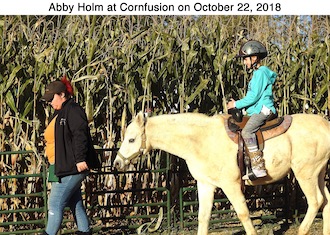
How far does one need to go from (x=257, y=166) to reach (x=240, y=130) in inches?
17.8

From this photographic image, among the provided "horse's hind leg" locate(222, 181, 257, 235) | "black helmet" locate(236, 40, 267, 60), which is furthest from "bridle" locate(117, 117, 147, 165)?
"black helmet" locate(236, 40, 267, 60)

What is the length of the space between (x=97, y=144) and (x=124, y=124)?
1.59 feet

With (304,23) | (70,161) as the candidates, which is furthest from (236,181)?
(304,23)

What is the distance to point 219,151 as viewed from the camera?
7578mm

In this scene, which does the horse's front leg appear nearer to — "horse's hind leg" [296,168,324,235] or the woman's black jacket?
"horse's hind leg" [296,168,324,235]

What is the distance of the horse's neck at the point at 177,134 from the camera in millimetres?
7648

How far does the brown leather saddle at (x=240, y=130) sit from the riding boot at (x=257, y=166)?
7 cm

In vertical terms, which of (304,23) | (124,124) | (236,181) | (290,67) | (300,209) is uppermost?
(304,23)

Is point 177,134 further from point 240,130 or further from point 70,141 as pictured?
point 70,141

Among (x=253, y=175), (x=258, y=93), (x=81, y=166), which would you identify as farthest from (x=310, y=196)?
(x=81, y=166)

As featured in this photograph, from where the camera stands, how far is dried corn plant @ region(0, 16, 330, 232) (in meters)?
8.76

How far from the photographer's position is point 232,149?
24.8ft

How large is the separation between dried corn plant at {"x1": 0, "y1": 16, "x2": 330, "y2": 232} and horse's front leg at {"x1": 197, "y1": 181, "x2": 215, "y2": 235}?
4.20 feet

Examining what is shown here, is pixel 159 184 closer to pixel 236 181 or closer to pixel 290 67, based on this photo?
pixel 236 181
